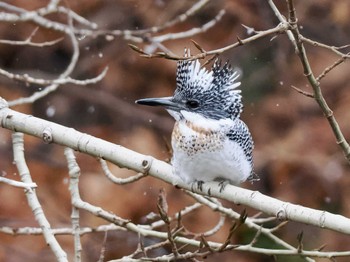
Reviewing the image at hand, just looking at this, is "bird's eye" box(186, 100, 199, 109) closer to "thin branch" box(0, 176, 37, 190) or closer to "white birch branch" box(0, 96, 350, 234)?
"white birch branch" box(0, 96, 350, 234)

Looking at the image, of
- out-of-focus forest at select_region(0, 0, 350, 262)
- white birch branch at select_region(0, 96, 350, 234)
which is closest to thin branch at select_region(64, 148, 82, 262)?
white birch branch at select_region(0, 96, 350, 234)

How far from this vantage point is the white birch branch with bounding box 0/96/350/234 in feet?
8.69

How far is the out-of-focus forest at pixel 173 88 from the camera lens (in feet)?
19.0

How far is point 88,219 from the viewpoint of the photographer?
5551 millimetres

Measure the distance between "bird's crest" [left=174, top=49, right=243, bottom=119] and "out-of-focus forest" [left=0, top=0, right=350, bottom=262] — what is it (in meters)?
2.30

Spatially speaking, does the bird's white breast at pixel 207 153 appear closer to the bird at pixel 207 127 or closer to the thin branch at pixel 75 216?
the bird at pixel 207 127

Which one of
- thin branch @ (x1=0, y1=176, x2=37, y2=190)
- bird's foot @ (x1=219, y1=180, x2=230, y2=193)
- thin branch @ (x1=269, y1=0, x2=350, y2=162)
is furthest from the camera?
bird's foot @ (x1=219, y1=180, x2=230, y2=193)

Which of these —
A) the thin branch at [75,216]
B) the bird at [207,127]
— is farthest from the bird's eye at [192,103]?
the thin branch at [75,216]

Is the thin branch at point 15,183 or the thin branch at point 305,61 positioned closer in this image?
the thin branch at point 305,61

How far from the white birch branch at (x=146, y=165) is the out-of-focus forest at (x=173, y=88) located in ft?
8.66

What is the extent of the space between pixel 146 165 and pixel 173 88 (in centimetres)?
331

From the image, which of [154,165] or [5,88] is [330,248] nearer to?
[5,88]

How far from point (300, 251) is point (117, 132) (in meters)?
3.13

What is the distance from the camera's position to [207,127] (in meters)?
3.33
